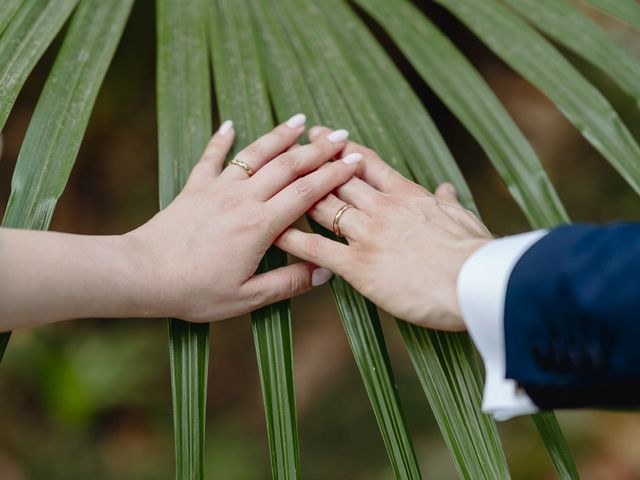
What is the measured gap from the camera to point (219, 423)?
59.4 inches

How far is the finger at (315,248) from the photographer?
0.65 metres

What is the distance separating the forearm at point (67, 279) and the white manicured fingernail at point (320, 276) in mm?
165

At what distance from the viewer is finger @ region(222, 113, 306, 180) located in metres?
0.69

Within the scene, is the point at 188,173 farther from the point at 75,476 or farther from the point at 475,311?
the point at 75,476

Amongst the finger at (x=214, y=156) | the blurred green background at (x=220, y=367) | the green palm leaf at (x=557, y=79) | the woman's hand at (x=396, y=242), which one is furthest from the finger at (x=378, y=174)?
the blurred green background at (x=220, y=367)

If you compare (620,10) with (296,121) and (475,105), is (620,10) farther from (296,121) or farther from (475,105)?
(296,121)

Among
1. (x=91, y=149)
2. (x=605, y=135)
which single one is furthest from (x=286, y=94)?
(x=91, y=149)

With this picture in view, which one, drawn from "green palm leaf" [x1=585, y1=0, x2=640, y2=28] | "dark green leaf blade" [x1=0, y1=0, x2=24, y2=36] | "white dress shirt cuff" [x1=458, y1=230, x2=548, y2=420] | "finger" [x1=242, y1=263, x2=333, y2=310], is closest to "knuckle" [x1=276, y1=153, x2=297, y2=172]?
"finger" [x1=242, y1=263, x2=333, y2=310]

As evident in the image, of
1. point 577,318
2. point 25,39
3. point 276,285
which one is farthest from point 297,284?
point 25,39

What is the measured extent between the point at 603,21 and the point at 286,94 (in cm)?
134

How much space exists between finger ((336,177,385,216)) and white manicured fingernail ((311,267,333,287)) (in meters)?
0.08

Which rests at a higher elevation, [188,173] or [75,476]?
[188,173]

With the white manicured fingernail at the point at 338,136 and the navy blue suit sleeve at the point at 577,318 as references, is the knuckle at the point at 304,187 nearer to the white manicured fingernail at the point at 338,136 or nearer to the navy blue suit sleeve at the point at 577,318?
the white manicured fingernail at the point at 338,136

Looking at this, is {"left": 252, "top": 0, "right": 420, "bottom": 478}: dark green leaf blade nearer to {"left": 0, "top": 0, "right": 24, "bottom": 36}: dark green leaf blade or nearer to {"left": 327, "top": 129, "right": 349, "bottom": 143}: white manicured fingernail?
{"left": 327, "top": 129, "right": 349, "bottom": 143}: white manicured fingernail
